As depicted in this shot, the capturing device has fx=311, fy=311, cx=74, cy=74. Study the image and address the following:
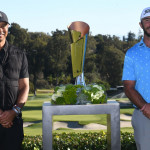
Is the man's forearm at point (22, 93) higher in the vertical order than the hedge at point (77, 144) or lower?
higher

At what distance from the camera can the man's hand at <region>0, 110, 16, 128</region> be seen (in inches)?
124

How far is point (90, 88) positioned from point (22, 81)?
3.41 ft

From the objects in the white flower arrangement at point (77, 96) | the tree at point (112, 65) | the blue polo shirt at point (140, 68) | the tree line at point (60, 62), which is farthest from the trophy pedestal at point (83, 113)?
the tree at point (112, 65)

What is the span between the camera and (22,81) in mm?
3385

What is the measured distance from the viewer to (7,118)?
3162 mm

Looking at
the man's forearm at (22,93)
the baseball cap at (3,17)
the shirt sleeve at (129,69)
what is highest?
the baseball cap at (3,17)

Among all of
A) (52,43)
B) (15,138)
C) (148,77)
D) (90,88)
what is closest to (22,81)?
(15,138)

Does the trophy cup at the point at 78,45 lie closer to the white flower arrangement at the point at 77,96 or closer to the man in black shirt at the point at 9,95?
the white flower arrangement at the point at 77,96

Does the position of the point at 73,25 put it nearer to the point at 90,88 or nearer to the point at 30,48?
the point at 90,88

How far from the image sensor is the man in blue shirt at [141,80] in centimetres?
308

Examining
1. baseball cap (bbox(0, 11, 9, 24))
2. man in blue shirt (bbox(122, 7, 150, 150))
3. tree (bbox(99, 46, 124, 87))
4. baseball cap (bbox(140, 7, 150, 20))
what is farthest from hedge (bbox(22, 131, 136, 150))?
tree (bbox(99, 46, 124, 87))

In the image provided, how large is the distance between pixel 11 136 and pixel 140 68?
4.94ft

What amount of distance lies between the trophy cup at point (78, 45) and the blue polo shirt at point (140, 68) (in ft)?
4.34

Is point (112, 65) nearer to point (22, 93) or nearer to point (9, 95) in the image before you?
point (22, 93)
